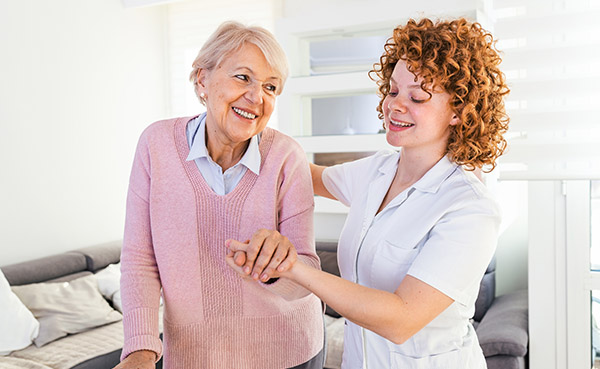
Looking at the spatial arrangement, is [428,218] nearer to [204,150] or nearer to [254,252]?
[254,252]

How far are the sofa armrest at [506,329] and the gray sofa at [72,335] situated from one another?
1.69 m

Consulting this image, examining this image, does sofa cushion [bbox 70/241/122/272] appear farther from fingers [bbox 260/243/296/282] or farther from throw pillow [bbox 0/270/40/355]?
fingers [bbox 260/243/296/282]

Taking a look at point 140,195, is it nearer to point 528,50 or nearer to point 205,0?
point 528,50

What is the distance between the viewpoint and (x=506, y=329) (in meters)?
2.74

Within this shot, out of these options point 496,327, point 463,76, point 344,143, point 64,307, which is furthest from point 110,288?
point 463,76

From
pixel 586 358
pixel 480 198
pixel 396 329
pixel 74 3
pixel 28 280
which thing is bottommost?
pixel 586 358

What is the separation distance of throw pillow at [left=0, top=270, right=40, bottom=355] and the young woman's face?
7.67ft

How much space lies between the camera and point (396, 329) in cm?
116

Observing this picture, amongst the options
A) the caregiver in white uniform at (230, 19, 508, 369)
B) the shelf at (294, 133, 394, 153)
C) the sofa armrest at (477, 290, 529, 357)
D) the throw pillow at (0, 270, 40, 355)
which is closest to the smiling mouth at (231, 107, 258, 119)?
the caregiver in white uniform at (230, 19, 508, 369)

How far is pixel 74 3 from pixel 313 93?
70.5 inches

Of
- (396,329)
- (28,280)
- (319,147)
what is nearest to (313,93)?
(319,147)

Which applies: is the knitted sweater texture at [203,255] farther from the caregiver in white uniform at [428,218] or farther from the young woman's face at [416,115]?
the young woman's face at [416,115]

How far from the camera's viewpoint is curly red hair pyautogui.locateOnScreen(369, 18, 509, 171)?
1.29 m

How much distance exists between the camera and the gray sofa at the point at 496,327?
2635 millimetres
